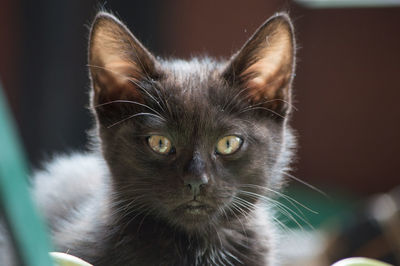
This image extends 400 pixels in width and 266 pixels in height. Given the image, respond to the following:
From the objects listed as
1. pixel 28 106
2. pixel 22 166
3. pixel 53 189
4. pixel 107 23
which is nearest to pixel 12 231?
pixel 22 166

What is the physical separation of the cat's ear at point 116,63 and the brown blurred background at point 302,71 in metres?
1.91

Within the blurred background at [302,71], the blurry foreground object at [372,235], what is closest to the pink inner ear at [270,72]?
the blurry foreground object at [372,235]

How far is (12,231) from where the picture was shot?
0.50 metres

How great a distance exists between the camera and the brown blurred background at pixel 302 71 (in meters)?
3.22

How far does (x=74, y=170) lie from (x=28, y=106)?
1.65 m

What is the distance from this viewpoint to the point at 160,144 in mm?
1257

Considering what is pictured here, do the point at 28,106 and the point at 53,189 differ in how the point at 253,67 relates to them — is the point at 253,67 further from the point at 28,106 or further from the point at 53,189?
the point at 28,106

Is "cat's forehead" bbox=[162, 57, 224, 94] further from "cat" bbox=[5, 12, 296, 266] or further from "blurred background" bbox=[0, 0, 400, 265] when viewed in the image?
"blurred background" bbox=[0, 0, 400, 265]

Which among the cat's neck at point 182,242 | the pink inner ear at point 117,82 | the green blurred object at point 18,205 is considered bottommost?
the cat's neck at point 182,242

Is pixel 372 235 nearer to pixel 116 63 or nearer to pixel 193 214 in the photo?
pixel 193 214

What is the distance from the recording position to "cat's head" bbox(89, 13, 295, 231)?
1.23 meters

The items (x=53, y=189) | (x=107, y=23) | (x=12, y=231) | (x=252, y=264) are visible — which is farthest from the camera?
(x=53, y=189)

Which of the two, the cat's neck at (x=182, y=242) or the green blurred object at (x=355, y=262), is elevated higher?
the green blurred object at (x=355, y=262)

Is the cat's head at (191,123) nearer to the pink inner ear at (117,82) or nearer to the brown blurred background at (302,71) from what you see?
the pink inner ear at (117,82)
